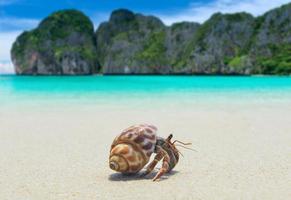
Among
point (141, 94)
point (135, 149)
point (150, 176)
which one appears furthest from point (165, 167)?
point (141, 94)

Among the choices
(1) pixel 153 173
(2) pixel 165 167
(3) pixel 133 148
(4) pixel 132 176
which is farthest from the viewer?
(1) pixel 153 173

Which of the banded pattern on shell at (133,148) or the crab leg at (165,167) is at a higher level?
the banded pattern on shell at (133,148)

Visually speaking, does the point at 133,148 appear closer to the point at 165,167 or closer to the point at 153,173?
the point at 165,167

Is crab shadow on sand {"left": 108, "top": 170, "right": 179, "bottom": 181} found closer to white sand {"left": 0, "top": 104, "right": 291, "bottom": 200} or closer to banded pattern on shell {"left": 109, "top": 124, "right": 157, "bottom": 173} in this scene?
white sand {"left": 0, "top": 104, "right": 291, "bottom": 200}

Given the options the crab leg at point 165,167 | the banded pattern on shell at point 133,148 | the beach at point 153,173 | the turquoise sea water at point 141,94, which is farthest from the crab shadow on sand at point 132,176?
the turquoise sea water at point 141,94

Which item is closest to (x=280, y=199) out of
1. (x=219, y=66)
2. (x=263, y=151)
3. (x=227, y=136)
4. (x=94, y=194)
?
(x=94, y=194)

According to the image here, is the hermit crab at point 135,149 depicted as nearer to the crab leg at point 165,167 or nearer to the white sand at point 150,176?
the crab leg at point 165,167
